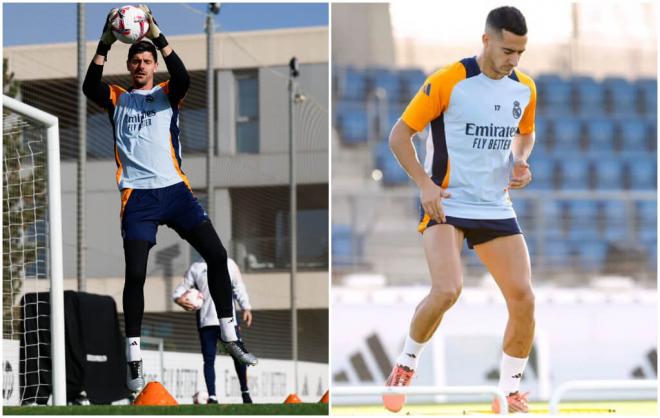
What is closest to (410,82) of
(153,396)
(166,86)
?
(153,396)

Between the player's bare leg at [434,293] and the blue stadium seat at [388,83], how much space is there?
37.6ft

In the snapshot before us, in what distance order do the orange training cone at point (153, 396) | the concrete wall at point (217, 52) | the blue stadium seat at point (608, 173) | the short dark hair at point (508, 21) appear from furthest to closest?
the blue stadium seat at point (608, 173)
the concrete wall at point (217, 52)
the orange training cone at point (153, 396)
the short dark hair at point (508, 21)

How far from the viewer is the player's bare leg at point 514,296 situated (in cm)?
427

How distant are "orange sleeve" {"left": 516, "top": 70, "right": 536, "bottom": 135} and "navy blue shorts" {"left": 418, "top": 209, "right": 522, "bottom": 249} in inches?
18.5

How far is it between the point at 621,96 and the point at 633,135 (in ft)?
2.76

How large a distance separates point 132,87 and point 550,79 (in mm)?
12269

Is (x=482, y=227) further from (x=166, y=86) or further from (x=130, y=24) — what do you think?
(x=130, y=24)

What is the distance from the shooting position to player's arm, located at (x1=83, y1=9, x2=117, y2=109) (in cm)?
450

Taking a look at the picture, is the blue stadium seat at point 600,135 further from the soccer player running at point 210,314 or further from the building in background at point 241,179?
the soccer player running at point 210,314

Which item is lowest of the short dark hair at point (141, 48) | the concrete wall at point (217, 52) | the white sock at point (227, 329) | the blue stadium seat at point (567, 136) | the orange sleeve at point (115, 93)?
the white sock at point (227, 329)

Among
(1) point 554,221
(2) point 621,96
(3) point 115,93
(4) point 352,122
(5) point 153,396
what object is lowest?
(5) point 153,396

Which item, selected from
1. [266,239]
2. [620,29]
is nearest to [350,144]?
[266,239]

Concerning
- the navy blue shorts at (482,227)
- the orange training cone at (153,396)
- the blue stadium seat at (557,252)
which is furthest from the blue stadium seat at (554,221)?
the navy blue shorts at (482,227)

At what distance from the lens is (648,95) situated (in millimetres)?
16234
